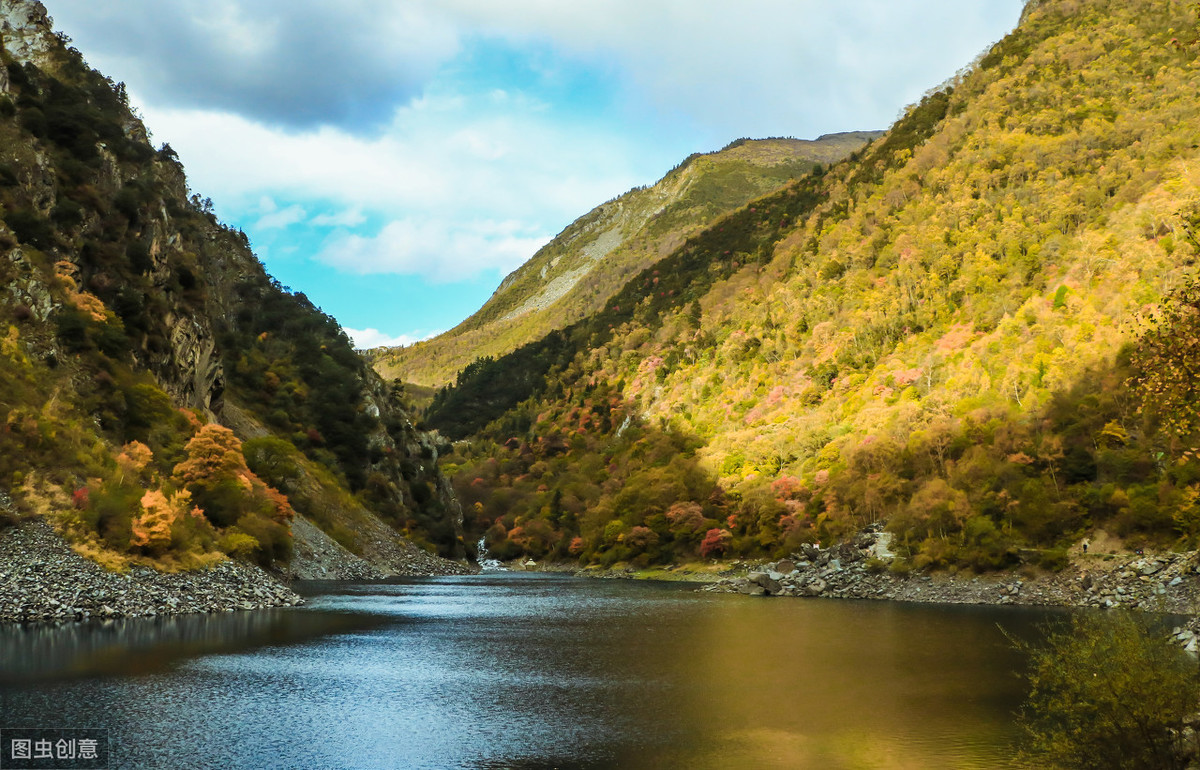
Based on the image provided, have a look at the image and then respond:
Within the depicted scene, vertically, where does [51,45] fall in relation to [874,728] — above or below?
above

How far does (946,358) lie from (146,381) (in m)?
73.7

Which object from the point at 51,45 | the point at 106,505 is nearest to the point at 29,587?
the point at 106,505

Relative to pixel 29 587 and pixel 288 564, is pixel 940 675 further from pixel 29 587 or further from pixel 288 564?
pixel 288 564

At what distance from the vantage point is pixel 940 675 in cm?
2725

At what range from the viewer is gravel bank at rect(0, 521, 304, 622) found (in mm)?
34031

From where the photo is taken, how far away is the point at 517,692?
24.2 metres

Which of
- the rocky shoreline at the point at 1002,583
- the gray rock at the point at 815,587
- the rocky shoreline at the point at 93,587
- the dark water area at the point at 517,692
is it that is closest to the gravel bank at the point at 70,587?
the rocky shoreline at the point at 93,587

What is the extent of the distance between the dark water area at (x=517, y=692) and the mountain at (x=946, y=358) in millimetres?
9864

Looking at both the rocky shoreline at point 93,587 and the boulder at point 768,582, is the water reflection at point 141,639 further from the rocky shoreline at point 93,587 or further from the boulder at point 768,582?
the boulder at point 768,582

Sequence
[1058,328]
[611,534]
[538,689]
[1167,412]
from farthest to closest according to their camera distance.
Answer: [611,534], [1058,328], [538,689], [1167,412]

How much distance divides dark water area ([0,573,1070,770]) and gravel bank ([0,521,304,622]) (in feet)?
5.62

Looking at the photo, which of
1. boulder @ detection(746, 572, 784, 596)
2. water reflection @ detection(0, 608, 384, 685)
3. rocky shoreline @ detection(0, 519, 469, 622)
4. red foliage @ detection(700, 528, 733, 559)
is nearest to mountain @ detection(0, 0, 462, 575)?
rocky shoreline @ detection(0, 519, 469, 622)

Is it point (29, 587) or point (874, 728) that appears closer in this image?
point (874, 728)

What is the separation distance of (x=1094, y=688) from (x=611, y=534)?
321 feet
